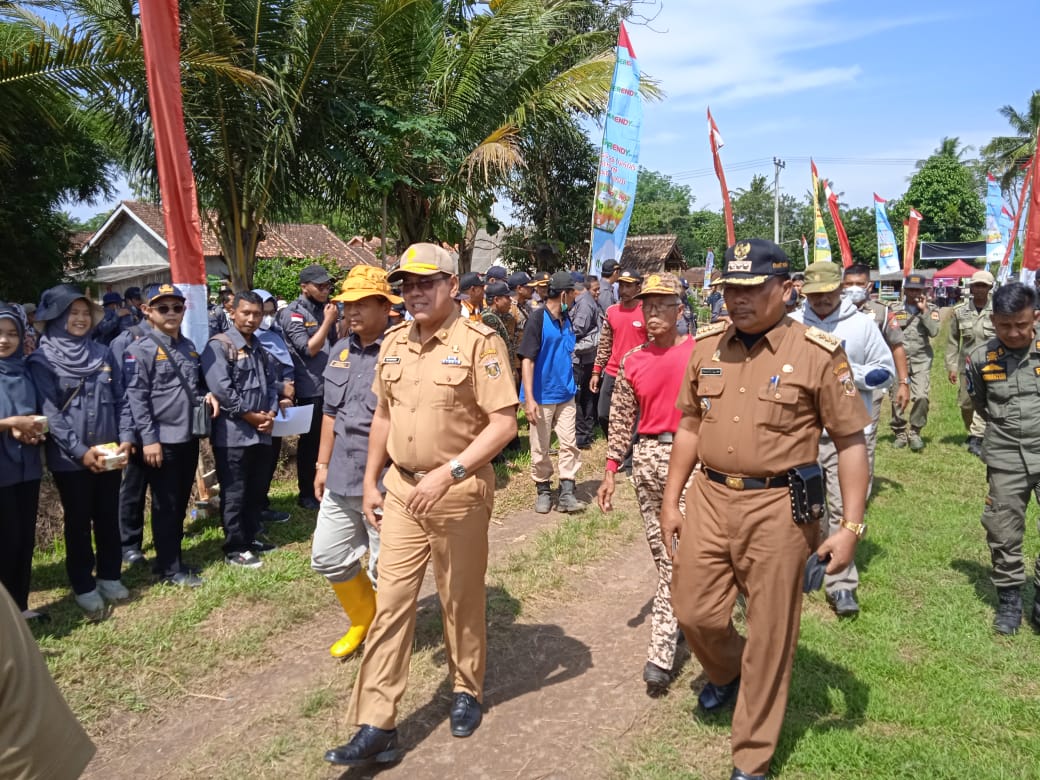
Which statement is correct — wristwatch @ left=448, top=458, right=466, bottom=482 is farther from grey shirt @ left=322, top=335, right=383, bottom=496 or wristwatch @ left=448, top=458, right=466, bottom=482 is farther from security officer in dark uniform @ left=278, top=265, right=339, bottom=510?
security officer in dark uniform @ left=278, top=265, right=339, bottom=510

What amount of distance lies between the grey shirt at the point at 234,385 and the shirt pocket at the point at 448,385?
2875 millimetres

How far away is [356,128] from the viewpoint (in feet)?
40.0

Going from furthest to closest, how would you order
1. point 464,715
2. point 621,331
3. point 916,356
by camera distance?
point 916,356 < point 621,331 < point 464,715

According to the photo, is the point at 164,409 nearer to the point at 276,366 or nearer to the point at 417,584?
the point at 276,366

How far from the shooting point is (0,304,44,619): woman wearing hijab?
4.45 m

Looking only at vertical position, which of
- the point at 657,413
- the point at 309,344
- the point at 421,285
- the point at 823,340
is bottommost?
the point at 657,413

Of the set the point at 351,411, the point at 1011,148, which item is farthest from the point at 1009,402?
the point at 1011,148

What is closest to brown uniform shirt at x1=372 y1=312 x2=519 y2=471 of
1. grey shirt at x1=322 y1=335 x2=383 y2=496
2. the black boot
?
grey shirt at x1=322 y1=335 x2=383 y2=496

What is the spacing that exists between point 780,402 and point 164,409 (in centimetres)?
418

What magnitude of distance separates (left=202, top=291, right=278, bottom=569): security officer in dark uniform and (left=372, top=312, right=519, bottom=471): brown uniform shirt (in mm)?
2685

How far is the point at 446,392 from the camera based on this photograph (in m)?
3.35

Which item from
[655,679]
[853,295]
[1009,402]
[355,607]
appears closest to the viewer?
[655,679]

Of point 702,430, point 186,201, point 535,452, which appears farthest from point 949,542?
point 186,201

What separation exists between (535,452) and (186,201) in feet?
→ 12.0
